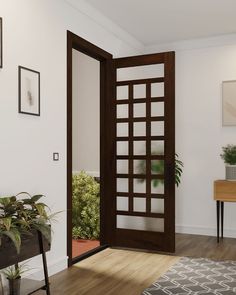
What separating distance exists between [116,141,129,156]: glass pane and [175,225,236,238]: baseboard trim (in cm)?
152

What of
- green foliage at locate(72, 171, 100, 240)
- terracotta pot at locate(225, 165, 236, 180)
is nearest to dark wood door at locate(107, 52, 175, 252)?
green foliage at locate(72, 171, 100, 240)

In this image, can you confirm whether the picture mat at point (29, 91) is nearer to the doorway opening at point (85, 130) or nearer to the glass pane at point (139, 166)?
the glass pane at point (139, 166)

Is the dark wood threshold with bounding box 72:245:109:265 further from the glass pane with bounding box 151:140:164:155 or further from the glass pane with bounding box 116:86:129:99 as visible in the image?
the glass pane with bounding box 116:86:129:99

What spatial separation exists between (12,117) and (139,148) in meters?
1.89

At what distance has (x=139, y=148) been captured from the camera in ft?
15.0

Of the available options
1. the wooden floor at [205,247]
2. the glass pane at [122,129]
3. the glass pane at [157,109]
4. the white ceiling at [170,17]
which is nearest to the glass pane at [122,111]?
the glass pane at [122,129]

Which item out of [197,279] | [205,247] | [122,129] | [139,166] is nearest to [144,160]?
[139,166]

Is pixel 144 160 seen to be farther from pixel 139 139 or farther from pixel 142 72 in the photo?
pixel 142 72

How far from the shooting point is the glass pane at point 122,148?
15.9 ft

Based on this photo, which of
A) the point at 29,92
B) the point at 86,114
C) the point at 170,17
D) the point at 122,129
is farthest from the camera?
the point at 86,114

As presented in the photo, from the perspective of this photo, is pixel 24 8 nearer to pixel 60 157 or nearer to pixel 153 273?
pixel 60 157

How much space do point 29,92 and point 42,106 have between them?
22 centimetres

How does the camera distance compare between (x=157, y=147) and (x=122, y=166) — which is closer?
(x=157, y=147)

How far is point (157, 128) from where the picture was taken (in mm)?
4453
